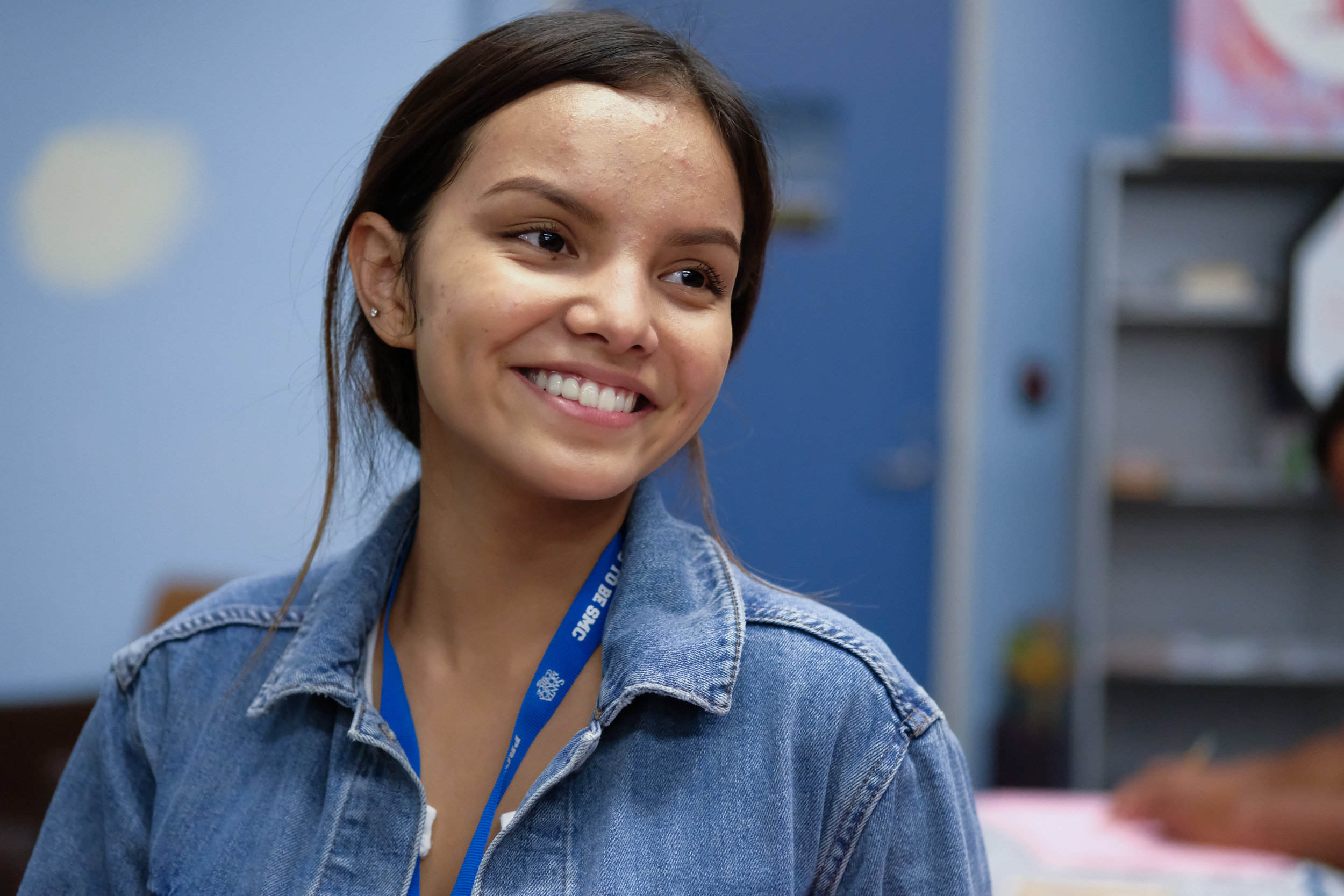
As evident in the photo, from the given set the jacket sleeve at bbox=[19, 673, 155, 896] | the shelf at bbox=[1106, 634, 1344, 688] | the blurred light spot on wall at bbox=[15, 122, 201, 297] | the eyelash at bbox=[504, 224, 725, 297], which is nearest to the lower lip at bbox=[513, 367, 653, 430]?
the eyelash at bbox=[504, 224, 725, 297]

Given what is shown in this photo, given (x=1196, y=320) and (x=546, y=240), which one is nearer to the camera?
(x=546, y=240)

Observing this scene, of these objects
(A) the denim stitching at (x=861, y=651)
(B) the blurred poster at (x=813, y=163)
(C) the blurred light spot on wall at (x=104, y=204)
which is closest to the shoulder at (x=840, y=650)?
(A) the denim stitching at (x=861, y=651)

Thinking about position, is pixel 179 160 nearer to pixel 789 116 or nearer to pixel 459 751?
pixel 459 751

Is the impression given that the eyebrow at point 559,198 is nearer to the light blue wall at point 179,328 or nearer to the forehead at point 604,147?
the forehead at point 604,147

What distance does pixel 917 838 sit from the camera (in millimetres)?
868

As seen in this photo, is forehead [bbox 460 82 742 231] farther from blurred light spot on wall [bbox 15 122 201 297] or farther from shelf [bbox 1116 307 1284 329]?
shelf [bbox 1116 307 1284 329]

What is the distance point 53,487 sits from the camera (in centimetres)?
199

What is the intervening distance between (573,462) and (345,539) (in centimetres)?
153

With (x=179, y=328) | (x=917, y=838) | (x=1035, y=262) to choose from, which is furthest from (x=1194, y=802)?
(x=1035, y=262)

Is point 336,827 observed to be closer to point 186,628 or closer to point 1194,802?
point 186,628

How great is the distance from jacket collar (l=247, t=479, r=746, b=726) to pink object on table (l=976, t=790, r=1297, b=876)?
0.83 meters

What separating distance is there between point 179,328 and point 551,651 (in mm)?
1485

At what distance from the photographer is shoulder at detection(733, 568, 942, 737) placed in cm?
89

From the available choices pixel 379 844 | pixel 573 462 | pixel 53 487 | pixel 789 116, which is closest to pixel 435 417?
pixel 573 462
